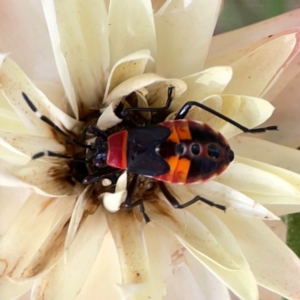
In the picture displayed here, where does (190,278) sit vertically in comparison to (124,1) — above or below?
below

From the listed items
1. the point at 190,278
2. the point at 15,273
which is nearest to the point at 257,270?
the point at 190,278

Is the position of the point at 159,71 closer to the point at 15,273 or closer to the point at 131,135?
the point at 131,135

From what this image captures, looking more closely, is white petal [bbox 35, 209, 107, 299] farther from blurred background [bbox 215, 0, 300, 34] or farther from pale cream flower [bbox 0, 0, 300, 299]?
blurred background [bbox 215, 0, 300, 34]

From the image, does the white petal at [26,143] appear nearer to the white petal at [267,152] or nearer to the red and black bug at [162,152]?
the red and black bug at [162,152]

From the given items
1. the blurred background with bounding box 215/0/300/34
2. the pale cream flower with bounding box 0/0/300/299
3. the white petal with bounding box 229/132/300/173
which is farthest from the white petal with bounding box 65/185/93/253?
the blurred background with bounding box 215/0/300/34

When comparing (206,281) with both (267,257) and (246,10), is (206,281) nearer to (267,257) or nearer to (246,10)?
(267,257)

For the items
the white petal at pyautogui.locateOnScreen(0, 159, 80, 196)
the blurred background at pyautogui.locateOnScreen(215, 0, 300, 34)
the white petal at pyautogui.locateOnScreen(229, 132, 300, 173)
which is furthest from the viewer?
the blurred background at pyautogui.locateOnScreen(215, 0, 300, 34)

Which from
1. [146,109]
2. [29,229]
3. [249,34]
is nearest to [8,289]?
[29,229]
